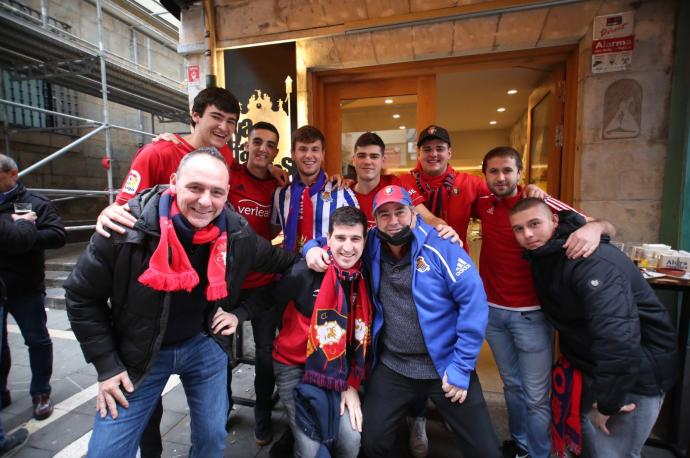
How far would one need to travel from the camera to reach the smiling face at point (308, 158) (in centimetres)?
259

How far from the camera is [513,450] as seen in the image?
251 cm

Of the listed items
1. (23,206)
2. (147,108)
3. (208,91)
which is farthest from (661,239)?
(147,108)

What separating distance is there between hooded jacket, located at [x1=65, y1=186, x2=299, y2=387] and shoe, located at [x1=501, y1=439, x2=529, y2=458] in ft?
8.32

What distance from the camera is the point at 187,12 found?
3.73 metres

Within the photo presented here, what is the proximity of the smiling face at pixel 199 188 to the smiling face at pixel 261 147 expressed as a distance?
1001 millimetres

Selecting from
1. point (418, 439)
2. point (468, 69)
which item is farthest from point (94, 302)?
point (468, 69)

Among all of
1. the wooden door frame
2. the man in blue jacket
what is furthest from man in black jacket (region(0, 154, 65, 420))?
the man in blue jacket

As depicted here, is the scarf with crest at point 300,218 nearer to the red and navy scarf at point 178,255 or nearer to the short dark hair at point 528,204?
the red and navy scarf at point 178,255

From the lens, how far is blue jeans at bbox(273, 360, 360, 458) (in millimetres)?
2043

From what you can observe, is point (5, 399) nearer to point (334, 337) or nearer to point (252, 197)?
point (252, 197)

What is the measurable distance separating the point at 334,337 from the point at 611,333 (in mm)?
1488

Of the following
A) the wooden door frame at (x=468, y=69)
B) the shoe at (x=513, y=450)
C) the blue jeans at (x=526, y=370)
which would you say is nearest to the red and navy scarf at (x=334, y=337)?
the blue jeans at (x=526, y=370)

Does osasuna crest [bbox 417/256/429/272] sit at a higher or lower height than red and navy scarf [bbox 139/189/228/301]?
lower

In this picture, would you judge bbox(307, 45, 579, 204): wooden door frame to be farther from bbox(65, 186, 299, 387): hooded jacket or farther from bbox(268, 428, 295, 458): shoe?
bbox(268, 428, 295, 458): shoe
